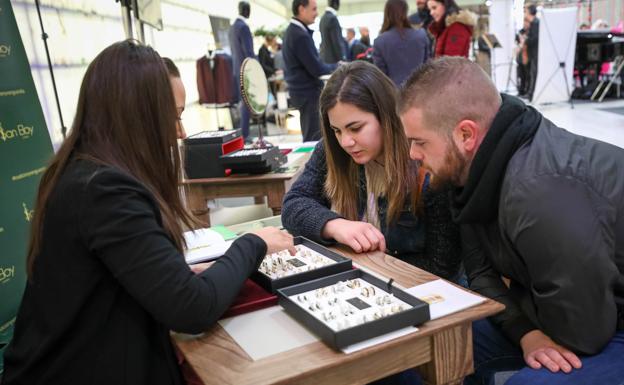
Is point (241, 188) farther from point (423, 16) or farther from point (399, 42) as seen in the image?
point (423, 16)

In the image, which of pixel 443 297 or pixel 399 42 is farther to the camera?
pixel 399 42

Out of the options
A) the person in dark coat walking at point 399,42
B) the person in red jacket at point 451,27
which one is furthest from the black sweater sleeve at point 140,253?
the person in red jacket at point 451,27

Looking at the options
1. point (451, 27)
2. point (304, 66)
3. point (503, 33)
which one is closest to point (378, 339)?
point (304, 66)

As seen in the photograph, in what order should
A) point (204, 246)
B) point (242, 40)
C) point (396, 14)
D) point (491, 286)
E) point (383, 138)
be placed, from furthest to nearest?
point (242, 40) → point (396, 14) → point (383, 138) → point (204, 246) → point (491, 286)

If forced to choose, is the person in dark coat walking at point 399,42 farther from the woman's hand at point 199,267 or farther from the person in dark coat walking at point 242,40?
the woman's hand at point 199,267

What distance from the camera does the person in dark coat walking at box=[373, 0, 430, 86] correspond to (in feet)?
14.6

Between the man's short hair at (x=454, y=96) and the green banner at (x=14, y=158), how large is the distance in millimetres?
1631

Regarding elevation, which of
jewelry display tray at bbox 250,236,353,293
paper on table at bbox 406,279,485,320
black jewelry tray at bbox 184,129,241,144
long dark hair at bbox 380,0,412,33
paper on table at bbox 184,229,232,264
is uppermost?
long dark hair at bbox 380,0,412,33

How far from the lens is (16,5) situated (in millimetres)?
3021

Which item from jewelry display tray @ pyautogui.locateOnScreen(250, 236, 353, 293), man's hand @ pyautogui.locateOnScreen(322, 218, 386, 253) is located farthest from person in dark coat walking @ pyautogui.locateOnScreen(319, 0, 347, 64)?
jewelry display tray @ pyautogui.locateOnScreen(250, 236, 353, 293)

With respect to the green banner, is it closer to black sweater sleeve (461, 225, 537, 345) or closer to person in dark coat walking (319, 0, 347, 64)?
black sweater sleeve (461, 225, 537, 345)

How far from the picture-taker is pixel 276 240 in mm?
1336

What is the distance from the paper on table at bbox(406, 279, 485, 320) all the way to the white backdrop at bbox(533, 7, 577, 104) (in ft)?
24.1

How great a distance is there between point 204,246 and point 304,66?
3.15 meters
